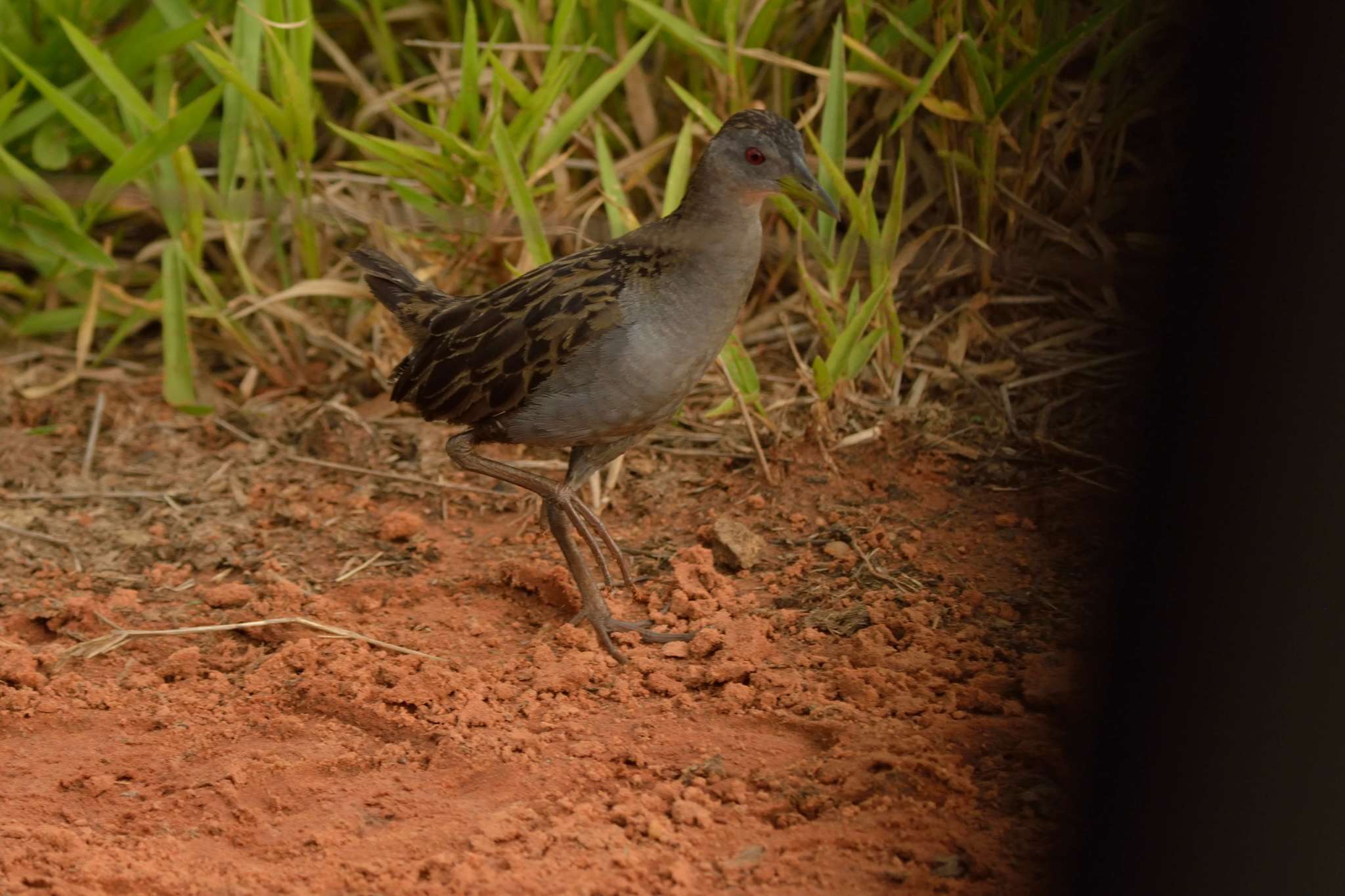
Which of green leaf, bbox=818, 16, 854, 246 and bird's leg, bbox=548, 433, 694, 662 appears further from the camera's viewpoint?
green leaf, bbox=818, 16, 854, 246

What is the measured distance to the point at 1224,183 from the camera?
1.13 metres

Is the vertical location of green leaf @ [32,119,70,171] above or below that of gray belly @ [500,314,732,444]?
above

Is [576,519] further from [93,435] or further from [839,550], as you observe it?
[93,435]

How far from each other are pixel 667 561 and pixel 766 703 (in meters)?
0.86

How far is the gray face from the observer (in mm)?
3123

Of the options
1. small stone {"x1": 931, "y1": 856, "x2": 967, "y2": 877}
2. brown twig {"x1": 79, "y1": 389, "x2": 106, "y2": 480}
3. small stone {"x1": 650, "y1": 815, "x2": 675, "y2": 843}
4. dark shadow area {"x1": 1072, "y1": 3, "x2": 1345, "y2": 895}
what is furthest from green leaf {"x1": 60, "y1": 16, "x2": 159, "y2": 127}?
dark shadow area {"x1": 1072, "y1": 3, "x2": 1345, "y2": 895}

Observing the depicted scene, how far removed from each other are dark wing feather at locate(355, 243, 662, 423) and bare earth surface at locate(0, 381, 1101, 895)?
485 millimetres

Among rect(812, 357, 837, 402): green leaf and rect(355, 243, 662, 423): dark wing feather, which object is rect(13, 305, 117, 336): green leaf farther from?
rect(812, 357, 837, 402): green leaf

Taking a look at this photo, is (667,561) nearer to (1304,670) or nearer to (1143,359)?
(1143,359)

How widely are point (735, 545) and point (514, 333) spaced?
2.46ft

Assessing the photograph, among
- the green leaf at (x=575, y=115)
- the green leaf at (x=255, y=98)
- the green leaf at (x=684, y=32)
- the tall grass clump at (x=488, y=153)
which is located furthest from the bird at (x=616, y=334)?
the green leaf at (x=255, y=98)

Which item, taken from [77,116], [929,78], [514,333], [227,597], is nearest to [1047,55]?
[929,78]

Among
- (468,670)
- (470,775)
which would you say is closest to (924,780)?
(470,775)

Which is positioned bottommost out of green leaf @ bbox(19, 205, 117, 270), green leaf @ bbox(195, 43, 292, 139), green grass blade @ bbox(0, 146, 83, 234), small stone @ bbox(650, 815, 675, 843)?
small stone @ bbox(650, 815, 675, 843)
